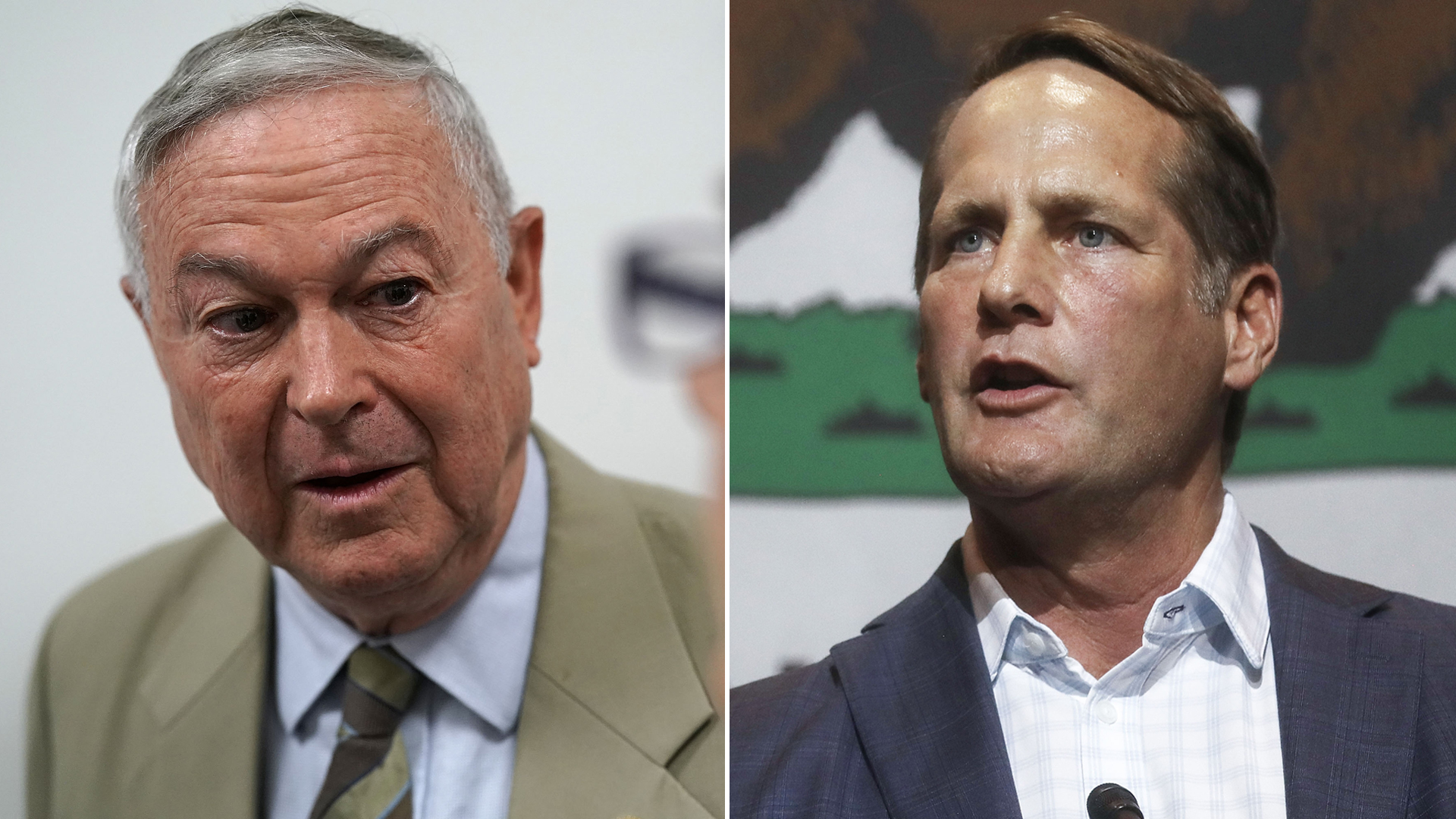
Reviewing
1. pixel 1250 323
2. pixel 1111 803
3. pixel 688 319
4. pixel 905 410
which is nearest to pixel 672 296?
pixel 688 319

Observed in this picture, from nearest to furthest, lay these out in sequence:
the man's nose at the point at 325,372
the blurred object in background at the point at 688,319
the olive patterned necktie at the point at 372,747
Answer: the man's nose at the point at 325,372 < the olive patterned necktie at the point at 372,747 < the blurred object in background at the point at 688,319

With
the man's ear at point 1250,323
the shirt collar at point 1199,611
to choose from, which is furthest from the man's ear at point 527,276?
the man's ear at point 1250,323

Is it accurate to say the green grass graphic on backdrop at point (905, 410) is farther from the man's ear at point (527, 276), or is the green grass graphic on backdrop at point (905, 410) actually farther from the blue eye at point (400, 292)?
the blue eye at point (400, 292)

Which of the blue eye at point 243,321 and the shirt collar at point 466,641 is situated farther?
the shirt collar at point 466,641

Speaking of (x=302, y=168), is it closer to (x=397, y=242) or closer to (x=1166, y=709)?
(x=397, y=242)

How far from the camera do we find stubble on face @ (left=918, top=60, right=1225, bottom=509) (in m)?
1.24

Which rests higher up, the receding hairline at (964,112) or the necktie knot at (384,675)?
the receding hairline at (964,112)

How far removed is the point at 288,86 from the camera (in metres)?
1.35

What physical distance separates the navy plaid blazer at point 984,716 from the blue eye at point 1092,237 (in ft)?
1.18

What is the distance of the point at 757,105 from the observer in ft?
4.83

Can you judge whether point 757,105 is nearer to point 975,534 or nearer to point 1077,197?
point 1077,197

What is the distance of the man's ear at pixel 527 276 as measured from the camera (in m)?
1.51

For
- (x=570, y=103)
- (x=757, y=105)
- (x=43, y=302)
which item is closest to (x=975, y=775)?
(x=757, y=105)

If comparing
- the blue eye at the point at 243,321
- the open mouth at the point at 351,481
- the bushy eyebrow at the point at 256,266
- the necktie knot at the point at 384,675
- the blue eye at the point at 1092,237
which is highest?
the blue eye at the point at 1092,237
